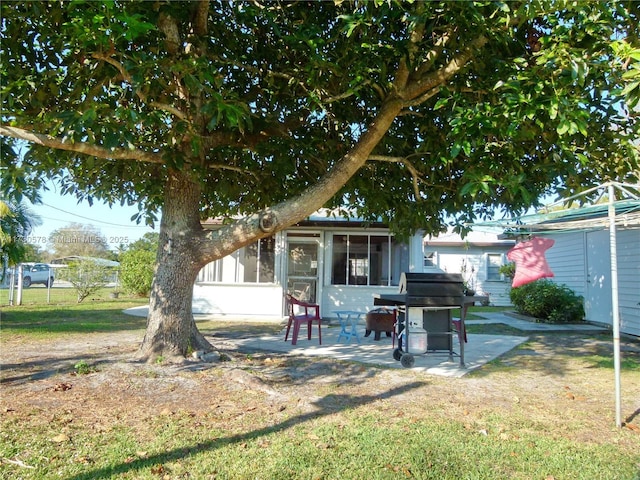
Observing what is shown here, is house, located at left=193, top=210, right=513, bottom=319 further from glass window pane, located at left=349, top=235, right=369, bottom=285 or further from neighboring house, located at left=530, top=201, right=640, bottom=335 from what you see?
neighboring house, located at left=530, top=201, right=640, bottom=335

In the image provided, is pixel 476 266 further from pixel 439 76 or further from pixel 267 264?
pixel 439 76

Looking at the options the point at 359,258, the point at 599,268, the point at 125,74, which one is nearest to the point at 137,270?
the point at 359,258

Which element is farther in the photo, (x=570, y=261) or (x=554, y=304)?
(x=570, y=261)

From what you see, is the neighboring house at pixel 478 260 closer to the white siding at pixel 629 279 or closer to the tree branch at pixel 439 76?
the white siding at pixel 629 279

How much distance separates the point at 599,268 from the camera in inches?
501

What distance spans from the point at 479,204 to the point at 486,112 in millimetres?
3610

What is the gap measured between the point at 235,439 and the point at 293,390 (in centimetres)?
167

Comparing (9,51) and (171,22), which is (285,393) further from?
(9,51)

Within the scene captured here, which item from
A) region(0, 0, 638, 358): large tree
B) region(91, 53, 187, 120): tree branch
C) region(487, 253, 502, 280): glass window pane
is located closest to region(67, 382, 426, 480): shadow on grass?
region(0, 0, 638, 358): large tree

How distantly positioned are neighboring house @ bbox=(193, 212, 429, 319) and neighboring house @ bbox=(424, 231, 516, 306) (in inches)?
348

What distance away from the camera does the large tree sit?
468cm

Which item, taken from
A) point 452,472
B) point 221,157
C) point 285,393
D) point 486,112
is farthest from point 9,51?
point 452,472

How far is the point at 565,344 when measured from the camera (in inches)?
386

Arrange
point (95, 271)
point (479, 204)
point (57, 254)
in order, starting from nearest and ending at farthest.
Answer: point (479, 204), point (95, 271), point (57, 254)
